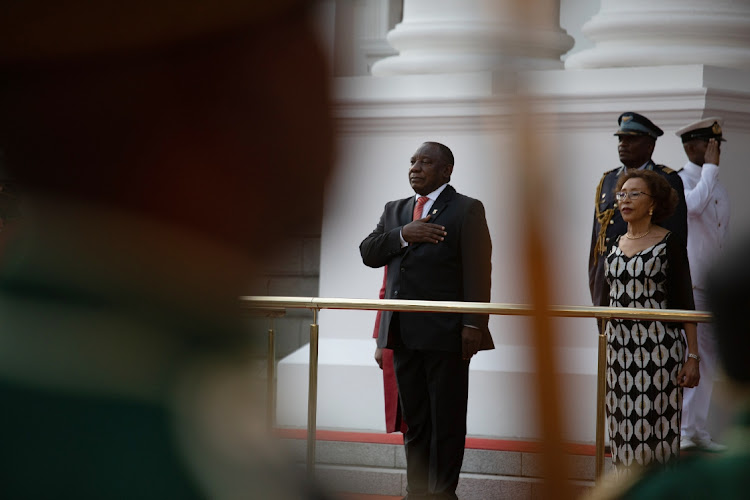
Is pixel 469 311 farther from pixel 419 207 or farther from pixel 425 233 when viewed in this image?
pixel 419 207

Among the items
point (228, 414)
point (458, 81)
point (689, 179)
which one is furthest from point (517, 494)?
point (228, 414)

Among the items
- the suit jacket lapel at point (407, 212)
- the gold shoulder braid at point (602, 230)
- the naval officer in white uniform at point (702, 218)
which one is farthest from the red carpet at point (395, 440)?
the suit jacket lapel at point (407, 212)

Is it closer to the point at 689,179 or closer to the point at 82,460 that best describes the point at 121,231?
the point at 82,460

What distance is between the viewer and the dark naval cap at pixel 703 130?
546 centimetres

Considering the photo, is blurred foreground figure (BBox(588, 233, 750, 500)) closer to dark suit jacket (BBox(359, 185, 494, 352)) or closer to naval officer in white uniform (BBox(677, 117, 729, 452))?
dark suit jacket (BBox(359, 185, 494, 352))

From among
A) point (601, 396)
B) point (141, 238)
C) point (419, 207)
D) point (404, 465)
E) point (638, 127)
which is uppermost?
point (638, 127)

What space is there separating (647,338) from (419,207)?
104 centimetres

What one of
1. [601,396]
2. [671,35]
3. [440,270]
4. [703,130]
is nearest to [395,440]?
[440,270]

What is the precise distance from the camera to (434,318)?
421 cm

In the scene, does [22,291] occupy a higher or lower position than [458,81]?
lower

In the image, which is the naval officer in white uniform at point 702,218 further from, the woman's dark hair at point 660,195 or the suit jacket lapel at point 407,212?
the suit jacket lapel at point 407,212

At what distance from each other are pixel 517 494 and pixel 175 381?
4.43 meters

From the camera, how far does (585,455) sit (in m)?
4.93

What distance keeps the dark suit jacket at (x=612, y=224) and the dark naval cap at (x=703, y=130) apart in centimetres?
55
